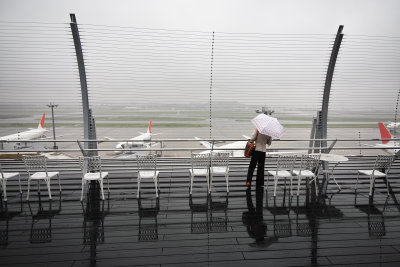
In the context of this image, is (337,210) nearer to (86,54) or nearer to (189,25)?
(189,25)

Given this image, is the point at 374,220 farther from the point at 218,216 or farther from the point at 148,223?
the point at 148,223

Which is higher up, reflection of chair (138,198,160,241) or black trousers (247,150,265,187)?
black trousers (247,150,265,187)

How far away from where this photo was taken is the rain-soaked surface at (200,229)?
9.02 ft

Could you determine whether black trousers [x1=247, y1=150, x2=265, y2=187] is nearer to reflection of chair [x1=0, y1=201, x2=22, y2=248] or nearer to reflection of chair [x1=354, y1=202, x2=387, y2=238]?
reflection of chair [x1=354, y1=202, x2=387, y2=238]

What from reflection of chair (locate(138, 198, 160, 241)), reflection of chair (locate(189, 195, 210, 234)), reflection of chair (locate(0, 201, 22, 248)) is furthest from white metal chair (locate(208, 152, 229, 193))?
reflection of chair (locate(0, 201, 22, 248))

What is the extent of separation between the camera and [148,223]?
3.55 m

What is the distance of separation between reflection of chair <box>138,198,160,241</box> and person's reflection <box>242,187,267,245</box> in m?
1.24

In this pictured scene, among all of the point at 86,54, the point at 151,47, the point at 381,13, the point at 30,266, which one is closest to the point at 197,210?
the point at 30,266

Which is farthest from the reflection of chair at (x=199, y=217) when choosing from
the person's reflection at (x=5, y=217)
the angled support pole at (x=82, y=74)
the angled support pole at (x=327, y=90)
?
the angled support pole at (x=82, y=74)

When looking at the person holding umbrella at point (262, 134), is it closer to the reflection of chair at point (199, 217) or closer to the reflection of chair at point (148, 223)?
the reflection of chair at point (199, 217)

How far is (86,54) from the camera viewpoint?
4.78 meters

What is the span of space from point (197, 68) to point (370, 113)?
4.23m

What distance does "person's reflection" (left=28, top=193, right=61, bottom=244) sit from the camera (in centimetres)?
311

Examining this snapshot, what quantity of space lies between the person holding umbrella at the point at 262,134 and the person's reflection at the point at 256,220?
1.73 ft
